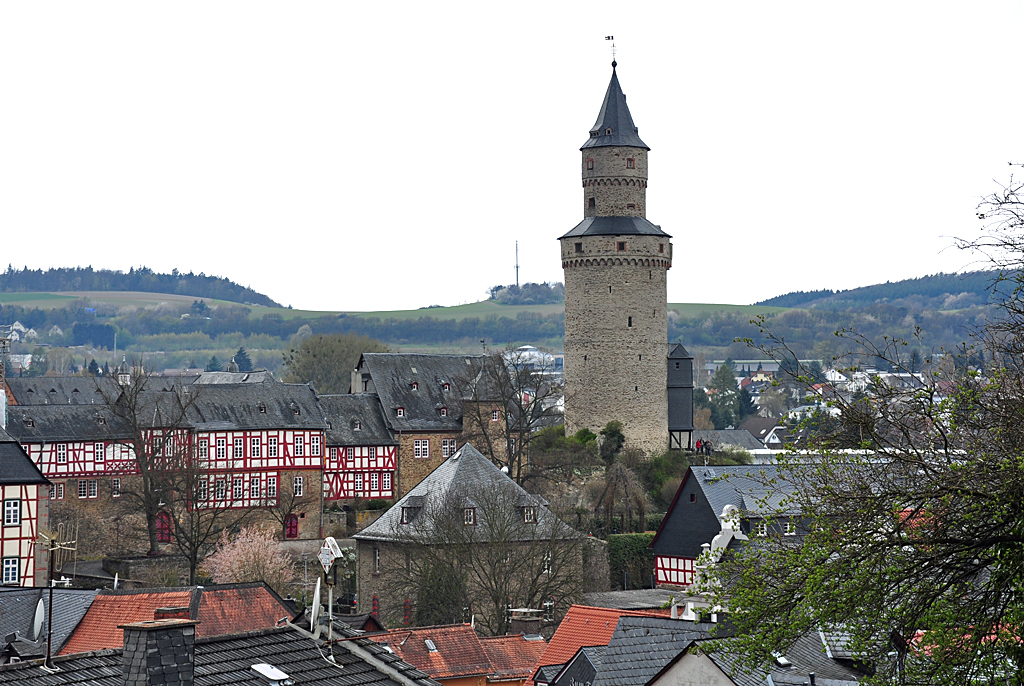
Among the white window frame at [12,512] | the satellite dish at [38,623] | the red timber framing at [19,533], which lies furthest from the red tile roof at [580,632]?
the white window frame at [12,512]

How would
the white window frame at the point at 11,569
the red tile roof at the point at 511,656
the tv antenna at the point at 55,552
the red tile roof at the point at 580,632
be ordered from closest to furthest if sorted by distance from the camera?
the tv antenna at the point at 55,552
the red tile roof at the point at 580,632
the red tile roof at the point at 511,656
the white window frame at the point at 11,569

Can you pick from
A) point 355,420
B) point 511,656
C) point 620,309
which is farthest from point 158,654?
point 355,420

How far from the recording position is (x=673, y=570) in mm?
45156

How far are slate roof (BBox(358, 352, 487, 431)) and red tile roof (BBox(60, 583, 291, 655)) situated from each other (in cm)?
3275

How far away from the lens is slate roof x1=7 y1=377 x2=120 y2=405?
75812 mm

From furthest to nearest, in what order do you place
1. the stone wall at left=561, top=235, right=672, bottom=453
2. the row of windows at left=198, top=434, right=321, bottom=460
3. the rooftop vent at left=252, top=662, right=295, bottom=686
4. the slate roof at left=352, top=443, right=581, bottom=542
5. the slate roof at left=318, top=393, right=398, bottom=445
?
the slate roof at left=318, top=393, right=398, bottom=445 → the stone wall at left=561, top=235, right=672, bottom=453 → the row of windows at left=198, top=434, right=321, bottom=460 → the slate roof at left=352, top=443, right=581, bottom=542 → the rooftop vent at left=252, top=662, right=295, bottom=686

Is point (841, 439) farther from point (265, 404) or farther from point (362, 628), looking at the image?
point (265, 404)

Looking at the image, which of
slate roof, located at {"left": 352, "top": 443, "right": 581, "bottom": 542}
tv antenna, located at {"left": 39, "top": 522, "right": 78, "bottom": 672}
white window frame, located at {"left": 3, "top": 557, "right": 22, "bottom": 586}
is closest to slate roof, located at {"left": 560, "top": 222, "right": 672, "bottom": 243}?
slate roof, located at {"left": 352, "top": 443, "right": 581, "bottom": 542}

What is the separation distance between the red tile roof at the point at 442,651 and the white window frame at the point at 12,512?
1652 centimetres

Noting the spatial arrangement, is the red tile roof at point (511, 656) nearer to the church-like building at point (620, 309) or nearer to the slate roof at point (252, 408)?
the slate roof at point (252, 408)

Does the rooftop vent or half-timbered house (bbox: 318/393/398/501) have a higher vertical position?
the rooftop vent

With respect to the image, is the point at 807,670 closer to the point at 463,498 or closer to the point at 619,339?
the point at 463,498

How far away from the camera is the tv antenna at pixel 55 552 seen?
51.1 ft

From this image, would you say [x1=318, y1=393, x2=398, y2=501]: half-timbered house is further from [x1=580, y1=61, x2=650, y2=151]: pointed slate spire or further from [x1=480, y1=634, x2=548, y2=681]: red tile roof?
[x1=480, y1=634, x2=548, y2=681]: red tile roof
